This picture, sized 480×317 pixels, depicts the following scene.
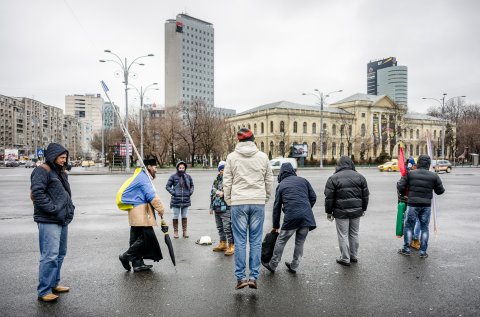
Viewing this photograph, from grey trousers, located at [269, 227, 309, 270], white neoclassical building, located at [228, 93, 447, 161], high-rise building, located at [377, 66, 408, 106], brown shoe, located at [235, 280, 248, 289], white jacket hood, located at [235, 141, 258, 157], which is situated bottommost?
brown shoe, located at [235, 280, 248, 289]

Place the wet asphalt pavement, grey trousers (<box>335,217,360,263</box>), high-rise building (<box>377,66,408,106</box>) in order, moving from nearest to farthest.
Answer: the wet asphalt pavement → grey trousers (<box>335,217,360,263</box>) → high-rise building (<box>377,66,408,106</box>)

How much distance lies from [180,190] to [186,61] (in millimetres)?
185478

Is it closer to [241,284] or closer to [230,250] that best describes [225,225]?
[230,250]

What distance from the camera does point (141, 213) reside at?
572 cm

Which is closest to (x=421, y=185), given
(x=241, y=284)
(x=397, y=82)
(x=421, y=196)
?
(x=421, y=196)

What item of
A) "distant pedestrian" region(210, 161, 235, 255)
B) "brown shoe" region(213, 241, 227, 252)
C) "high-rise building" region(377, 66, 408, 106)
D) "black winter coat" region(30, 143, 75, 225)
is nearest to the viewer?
"black winter coat" region(30, 143, 75, 225)

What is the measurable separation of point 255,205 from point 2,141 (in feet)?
520

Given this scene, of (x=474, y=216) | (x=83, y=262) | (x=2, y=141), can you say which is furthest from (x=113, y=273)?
(x=2, y=141)

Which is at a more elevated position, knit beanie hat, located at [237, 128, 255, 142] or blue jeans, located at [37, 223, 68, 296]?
knit beanie hat, located at [237, 128, 255, 142]

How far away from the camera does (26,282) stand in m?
5.52

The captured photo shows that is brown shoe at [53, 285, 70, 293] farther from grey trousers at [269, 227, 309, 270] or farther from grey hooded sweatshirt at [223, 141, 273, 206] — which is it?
grey trousers at [269, 227, 309, 270]

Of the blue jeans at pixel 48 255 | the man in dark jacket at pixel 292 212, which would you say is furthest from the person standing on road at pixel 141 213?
the man in dark jacket at pixel 292 212

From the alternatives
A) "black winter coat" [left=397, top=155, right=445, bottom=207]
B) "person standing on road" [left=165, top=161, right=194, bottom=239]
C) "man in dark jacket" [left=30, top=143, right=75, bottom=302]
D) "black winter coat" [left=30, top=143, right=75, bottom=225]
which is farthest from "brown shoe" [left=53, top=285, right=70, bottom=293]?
"black winter coat" [left=397, top=155, right=445, bottom=207]

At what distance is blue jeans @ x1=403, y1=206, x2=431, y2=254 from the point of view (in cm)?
694
